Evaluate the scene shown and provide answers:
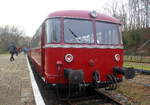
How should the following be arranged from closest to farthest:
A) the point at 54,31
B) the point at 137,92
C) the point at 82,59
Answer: the point at 54,31 < the point at 82,59 < the point at 137,92

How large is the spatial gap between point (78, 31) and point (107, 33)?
1065 mm

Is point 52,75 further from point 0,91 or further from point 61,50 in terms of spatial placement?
point 0,91

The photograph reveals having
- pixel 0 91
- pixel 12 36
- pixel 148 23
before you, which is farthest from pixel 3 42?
pixel 0 91

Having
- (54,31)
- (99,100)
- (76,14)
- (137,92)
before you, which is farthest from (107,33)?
(137,92)

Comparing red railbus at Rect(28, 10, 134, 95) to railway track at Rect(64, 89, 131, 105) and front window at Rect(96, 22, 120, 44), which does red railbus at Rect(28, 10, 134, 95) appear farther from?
railway track at Rect(64, 89, 131, 105)

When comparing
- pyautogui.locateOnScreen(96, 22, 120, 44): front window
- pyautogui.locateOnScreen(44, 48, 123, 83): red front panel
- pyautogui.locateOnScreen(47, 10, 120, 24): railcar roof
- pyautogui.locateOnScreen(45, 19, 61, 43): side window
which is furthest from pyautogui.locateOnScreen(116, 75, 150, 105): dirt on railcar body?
pyautogui.locateOnScreen(45, 19, 61, 43): side window

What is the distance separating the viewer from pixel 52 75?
693 centimetres

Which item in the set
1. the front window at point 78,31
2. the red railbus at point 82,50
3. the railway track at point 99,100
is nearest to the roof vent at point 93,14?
the red railbus at point 82,50

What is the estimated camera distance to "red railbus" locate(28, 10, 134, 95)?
6.92 meters

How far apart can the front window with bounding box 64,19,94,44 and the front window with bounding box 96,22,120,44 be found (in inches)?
11.1

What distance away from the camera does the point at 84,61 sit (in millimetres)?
7219

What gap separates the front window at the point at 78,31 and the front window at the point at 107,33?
282 millimetres

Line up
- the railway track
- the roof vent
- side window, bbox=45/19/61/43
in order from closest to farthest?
side window, bbox=45/19/61/43
the railway track
the roof vent

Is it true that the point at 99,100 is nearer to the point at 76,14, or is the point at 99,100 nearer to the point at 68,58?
the point at 68,58
